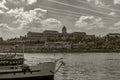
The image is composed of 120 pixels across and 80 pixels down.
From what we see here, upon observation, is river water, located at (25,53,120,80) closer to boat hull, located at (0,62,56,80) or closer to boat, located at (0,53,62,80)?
boat hull, located at (0,62,56,80)

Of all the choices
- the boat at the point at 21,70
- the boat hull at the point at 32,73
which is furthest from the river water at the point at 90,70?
the boat at the point at 21,70

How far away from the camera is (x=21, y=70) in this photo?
38.2 metres

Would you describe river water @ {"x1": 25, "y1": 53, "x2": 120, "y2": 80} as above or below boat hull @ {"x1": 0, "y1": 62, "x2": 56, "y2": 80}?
below

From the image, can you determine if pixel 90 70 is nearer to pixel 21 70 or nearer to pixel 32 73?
pixel 32 73

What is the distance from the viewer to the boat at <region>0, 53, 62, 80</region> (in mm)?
37875

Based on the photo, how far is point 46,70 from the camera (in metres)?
40.1

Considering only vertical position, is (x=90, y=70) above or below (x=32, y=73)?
below

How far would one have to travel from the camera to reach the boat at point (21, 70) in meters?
37.9

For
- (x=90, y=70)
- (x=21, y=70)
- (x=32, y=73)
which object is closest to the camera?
(x=21, y=70)

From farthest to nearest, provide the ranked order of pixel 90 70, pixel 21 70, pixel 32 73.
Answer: pixel 90 70 < pixel 32 73 < pixel 21 70

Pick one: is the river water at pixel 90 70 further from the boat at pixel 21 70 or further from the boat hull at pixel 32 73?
the boat at pixel 21 70

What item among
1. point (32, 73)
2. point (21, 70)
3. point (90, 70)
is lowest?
point (90, 70)

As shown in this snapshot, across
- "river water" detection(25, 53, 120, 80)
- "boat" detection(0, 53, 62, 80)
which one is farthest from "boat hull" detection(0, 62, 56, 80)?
"river water" detection(25, 53, 120, 80)

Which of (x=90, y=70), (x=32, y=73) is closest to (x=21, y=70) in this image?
(x=32, y=73)
